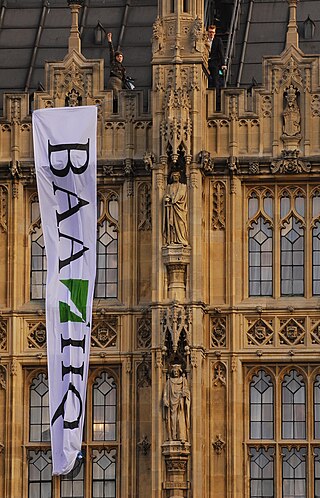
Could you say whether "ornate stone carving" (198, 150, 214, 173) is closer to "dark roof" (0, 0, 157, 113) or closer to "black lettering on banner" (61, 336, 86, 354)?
"dark roof" (0, 0, 157, 113)

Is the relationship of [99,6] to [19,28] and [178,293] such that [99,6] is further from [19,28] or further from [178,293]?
[178,293]

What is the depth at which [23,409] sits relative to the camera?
55.7 metres

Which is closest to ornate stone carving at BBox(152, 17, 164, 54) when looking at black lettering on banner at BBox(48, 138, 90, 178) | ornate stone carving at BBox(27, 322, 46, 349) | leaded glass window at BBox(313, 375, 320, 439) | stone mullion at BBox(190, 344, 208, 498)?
black lettering on banner at BBox(48, 138, 90, 178)

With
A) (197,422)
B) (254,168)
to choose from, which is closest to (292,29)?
(254,168)

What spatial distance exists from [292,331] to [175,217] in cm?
371

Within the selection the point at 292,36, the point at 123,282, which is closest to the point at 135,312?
the point at 123,282

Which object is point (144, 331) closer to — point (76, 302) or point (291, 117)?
point (76, 302)

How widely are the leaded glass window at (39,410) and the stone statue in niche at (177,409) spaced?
10.5 ft

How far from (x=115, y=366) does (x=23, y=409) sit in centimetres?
232

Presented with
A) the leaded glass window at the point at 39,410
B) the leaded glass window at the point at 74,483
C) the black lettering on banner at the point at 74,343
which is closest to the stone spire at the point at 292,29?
the black lettering on banner at the point at 74,343

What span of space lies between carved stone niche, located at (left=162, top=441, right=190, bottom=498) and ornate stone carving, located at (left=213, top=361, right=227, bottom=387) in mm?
1883

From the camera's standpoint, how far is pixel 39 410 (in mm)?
55844

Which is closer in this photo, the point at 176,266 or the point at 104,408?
the point at 176,266

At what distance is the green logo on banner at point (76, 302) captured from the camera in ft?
180
